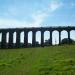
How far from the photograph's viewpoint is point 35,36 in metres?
74.2

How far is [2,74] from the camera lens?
1573cm

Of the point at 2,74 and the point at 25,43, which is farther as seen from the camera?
the point at 25,43

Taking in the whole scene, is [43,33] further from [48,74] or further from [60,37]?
[48,74]

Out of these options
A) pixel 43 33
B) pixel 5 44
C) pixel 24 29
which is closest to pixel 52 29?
pixel 43 33

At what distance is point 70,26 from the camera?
71875 millimetres

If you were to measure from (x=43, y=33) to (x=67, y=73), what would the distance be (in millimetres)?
58369

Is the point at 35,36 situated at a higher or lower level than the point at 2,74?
higher

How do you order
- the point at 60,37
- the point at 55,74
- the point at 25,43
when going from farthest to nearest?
the point at 25,43
the point at 60,37
the point at 55,74

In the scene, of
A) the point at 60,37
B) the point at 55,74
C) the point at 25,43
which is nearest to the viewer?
the point at 55,74

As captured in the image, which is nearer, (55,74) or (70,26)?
(55,74)

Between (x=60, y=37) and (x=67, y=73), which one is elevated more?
(x=60, y=37)

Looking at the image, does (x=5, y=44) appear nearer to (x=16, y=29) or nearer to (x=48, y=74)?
(x=16, y=29)

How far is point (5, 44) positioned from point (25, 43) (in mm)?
6985

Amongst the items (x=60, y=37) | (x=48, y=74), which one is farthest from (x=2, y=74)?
(x=60, y=37)
